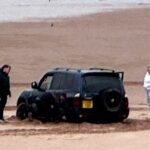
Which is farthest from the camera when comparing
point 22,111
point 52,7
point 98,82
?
point 52,7

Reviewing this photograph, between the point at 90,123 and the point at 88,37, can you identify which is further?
the point at 88,37

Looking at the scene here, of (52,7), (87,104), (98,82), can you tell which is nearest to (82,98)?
(87,104)

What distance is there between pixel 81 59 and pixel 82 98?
59.2ft

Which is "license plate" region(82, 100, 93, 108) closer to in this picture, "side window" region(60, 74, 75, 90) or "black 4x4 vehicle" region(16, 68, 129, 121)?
"black 4x4 vehicle" region(16, 68, 129, 121)

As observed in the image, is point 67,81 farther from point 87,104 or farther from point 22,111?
point 22,111

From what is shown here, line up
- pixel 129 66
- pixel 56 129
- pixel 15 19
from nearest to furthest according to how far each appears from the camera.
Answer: pixel 56 129 → pixel 129 66 → pixel 15 19

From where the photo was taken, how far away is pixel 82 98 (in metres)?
20.1

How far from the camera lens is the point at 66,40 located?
42.1 m

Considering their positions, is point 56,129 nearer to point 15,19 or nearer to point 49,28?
point 49,28

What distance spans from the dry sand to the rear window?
0.81 meters

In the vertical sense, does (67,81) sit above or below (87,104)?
above

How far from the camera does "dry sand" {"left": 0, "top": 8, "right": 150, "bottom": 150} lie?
1712 centimetres

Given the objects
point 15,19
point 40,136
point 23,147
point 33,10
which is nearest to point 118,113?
point 40,136

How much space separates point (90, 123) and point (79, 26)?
26.9 meters
